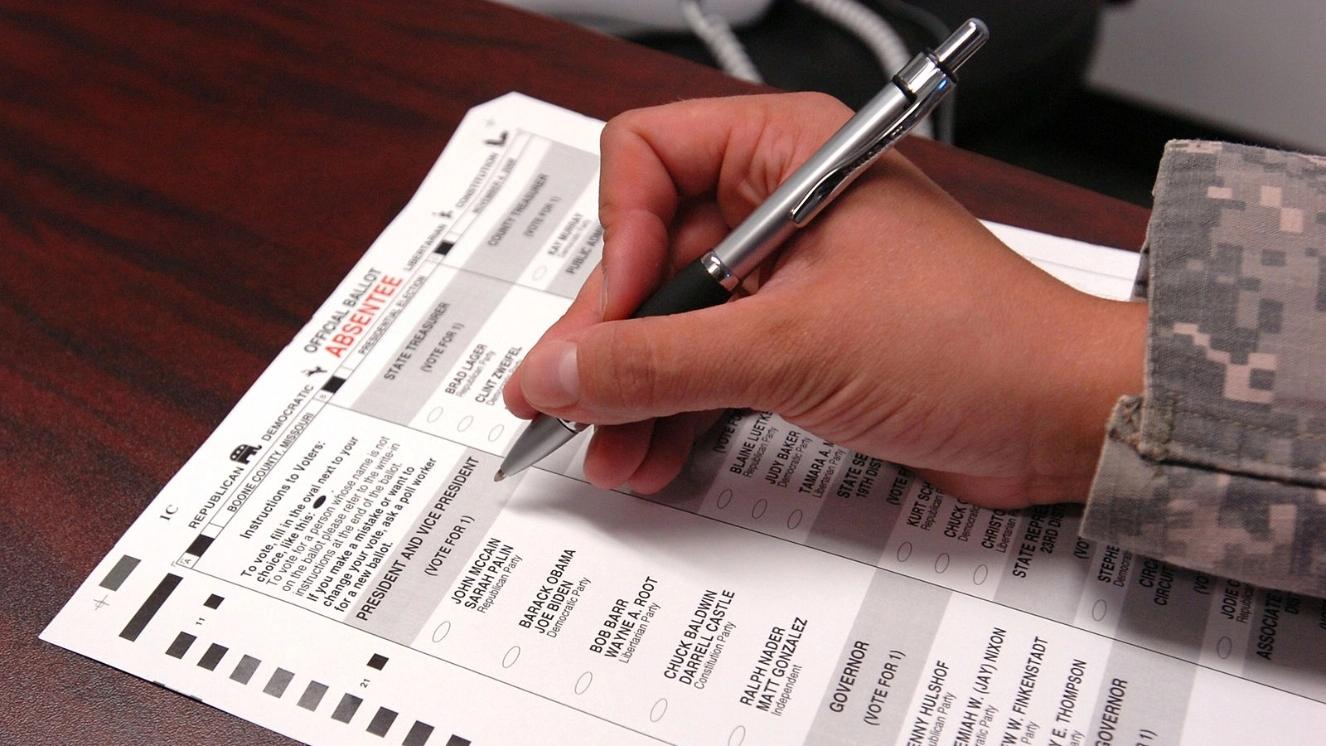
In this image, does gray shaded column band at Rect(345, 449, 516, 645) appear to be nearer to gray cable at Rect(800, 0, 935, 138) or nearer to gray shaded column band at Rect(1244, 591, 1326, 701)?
gray shaded column band at Rect(1244, 591, 1326, 701)

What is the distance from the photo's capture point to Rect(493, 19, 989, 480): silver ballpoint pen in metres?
0.41

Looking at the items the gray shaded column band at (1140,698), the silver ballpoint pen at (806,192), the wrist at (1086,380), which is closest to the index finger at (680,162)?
the silver ballpoint pen at (806,192)

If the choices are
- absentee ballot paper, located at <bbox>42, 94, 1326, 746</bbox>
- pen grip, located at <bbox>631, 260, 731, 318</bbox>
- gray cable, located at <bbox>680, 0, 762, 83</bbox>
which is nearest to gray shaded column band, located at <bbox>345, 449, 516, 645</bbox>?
absentee ballot paper, located at <bbox>42, 94, 1326, 746</bbox>

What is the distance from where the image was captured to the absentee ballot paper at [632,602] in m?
0.38

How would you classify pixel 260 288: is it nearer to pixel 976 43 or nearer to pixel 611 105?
pixel 611 105

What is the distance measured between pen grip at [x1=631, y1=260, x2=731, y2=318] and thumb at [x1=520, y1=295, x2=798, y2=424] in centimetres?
3

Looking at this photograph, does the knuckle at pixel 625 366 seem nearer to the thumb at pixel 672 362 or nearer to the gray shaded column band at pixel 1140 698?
the thumb at pixel 672 362

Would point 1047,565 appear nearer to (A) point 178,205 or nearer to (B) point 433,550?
(B) point 433,550

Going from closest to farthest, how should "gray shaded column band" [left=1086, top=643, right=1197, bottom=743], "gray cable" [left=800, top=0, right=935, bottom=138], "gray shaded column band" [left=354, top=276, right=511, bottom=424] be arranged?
1. "gray shaded column band" [left=1086, top=643, right=1197, bottom=743]
2. "gray shaded column band" [left=354, top=276, right=511, bottom=424]
3. "gray cable" [left=800, top=0, right=935, bottom=138]

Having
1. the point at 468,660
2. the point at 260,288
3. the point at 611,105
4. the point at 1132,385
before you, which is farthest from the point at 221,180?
the point at 1132,385

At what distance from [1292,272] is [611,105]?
1.20 ft

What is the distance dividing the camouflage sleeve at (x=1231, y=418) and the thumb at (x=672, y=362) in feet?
0.44

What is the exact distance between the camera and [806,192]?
16.7 inches

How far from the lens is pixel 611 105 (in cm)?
61
